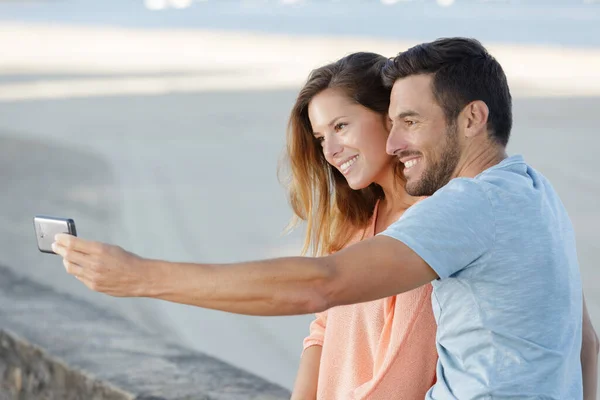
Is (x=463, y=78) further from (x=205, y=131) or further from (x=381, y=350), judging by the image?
(x=205, y=131)

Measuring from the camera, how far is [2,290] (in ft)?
12.5

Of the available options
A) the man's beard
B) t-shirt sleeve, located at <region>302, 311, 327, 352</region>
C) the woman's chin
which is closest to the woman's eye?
the woman's chin

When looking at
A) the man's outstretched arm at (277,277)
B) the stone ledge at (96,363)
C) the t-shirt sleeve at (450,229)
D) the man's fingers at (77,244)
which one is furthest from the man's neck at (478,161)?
the stone ledge at (96,363)

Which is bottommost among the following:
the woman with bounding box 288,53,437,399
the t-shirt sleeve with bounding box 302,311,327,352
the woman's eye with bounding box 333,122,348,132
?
the t-shirt sleeve with bounding box 302,311,327,352

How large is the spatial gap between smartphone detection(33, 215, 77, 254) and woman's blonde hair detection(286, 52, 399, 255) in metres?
0.85

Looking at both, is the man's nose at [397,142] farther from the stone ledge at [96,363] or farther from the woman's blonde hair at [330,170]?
the stone ledge at [96,363]

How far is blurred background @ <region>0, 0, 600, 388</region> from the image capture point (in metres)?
6.37

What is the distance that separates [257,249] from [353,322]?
4.18 metres

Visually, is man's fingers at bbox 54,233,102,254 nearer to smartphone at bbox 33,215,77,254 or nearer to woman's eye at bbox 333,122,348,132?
smartphone at bbox 33,215,77,254

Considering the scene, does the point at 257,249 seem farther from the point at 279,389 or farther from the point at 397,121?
the point at 397,121

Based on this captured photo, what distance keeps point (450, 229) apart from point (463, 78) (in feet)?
1.55

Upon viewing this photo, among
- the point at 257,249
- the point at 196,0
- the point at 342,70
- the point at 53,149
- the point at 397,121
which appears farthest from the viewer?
the point at 196,0

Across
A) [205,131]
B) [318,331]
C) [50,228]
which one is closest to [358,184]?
[318,331]

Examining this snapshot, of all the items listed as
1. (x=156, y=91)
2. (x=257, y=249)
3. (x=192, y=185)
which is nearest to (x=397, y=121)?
(x=257, y=249)
